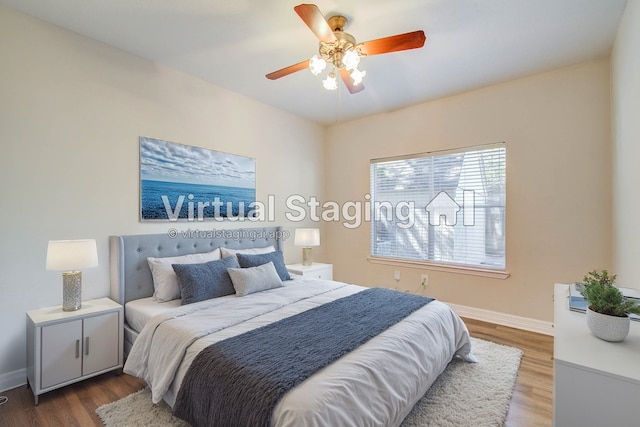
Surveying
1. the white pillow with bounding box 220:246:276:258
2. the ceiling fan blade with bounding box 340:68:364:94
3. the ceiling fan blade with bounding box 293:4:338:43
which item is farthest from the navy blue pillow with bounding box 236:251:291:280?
the ceiling fan blade with bounding box 293:4:338:43

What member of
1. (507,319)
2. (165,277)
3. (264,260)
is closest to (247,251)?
(264,260)

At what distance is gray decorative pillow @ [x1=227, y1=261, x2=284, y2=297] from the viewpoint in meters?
2.64

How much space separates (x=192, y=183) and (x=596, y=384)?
10.6 ft

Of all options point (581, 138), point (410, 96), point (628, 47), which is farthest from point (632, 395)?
point (410, 96)

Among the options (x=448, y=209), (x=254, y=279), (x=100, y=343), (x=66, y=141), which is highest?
(x=66, y=141)

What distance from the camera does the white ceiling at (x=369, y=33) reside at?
6.77 feet

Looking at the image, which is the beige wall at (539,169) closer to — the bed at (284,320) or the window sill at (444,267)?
the window sill at (444,267)

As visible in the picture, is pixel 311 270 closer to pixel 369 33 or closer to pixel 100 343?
pixel 100 343

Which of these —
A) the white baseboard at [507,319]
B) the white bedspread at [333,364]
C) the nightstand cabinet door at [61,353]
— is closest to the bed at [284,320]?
the white bedspread at [333,364]

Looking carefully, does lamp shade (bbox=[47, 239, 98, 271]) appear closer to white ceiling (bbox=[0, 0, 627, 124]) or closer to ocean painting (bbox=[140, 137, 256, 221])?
ocean painting (bbox=[140, 137, 256, 221])

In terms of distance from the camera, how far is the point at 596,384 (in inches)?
40.9

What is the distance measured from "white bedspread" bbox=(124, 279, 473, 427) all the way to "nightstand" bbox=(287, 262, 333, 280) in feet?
3.63

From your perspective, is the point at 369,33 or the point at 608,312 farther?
the point at 369,33

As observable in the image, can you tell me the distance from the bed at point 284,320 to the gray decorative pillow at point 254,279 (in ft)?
0.19
